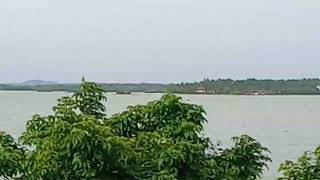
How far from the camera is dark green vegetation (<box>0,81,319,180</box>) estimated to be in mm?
5129

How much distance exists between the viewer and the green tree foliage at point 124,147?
5.12 metres

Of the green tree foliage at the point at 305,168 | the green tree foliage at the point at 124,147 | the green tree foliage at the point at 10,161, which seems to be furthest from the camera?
the green tree foliage at the point at 305,168

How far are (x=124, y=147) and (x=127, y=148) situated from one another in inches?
1.2

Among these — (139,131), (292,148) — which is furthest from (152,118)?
(292,148)

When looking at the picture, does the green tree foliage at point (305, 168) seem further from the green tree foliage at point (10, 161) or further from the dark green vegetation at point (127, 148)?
the green tree foliage at point (10, 161)

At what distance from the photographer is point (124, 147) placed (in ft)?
17.1

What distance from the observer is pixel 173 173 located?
206 inches

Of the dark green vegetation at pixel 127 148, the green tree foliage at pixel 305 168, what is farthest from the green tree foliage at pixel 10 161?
the green tree foliage at pixel 305 168

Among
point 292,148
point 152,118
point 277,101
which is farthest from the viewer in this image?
point 277,101

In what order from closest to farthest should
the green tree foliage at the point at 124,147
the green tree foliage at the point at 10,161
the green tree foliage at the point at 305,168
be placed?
the green tree foliage at the point at 124,147 → the green tree foliage at the point at 10,161 → the green tree foliage at the point at 305,168

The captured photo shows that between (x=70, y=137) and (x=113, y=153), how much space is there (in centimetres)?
35

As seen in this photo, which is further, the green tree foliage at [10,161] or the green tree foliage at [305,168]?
the green tree foliage at [305,168]

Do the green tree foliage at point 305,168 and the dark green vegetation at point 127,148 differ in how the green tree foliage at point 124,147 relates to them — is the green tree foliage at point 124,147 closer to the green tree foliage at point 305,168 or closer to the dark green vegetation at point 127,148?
the dark green vegetation at point 127,148

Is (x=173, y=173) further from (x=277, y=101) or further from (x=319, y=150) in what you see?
(x=277, y=101)
